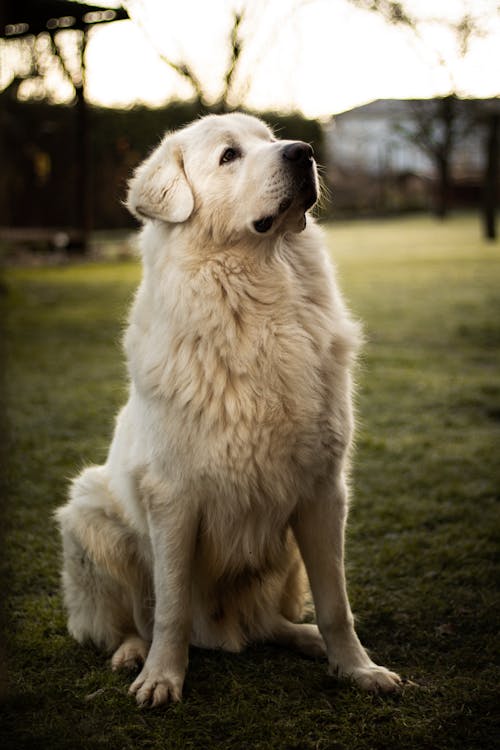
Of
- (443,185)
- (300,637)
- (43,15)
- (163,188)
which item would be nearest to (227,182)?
(163,188)

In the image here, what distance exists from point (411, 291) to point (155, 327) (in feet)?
31.0

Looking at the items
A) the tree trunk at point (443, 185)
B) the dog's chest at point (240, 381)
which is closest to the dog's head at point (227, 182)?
the dog's chest at point (240, 381)

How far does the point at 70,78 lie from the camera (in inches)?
564

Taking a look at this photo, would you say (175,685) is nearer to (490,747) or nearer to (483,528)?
(490,747)

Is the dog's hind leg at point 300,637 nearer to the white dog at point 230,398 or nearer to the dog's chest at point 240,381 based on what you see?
the white dog at point 230,398

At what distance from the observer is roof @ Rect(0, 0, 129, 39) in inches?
75.4

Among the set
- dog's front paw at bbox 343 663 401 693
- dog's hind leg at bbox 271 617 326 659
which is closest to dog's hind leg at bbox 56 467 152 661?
dog's hind leg at bbox 271 617 326 659

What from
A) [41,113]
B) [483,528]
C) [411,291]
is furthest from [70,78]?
[483,528]

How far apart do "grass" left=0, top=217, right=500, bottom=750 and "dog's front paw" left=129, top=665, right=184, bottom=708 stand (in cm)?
4

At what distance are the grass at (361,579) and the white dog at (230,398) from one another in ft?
0.46

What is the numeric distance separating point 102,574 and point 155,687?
1.50 ft

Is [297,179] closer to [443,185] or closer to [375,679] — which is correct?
[375,679]

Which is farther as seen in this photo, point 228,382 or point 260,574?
point 260,574

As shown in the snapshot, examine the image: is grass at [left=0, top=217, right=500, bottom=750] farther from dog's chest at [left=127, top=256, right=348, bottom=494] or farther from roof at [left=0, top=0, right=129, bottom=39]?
roof at [left=0, top=0, right=129, bottom=39]
